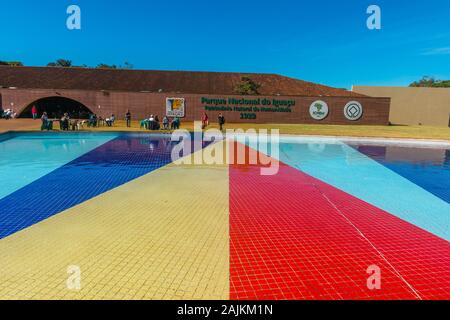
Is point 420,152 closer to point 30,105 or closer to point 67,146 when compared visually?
point 67,146

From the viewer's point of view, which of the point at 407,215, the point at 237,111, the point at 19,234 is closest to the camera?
the point at 19,234

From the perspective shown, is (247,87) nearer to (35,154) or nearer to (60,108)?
(60,108)

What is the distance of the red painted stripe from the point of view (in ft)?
11.5

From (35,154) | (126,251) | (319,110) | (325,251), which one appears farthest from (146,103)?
(325,251)

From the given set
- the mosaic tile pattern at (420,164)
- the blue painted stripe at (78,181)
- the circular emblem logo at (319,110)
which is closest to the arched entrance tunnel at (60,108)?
the blue painted stripe at (78,181)

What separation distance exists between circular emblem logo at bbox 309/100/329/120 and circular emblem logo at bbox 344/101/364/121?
2.06 m

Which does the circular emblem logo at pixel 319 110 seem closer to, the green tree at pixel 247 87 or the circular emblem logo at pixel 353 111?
the circular emblem logo at pixel 353 111

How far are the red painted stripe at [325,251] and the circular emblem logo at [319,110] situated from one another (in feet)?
81.6

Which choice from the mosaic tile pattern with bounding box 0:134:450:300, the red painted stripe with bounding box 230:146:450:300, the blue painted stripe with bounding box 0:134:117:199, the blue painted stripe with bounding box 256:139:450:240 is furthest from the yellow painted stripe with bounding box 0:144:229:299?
the blue painted stripe with bounding box 256:139:450:240

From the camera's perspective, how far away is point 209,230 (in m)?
5.11

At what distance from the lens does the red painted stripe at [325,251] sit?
351 cm
